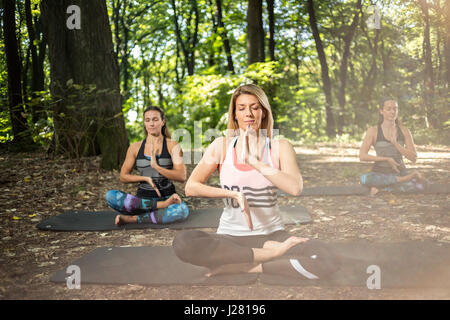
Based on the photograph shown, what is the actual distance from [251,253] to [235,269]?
0.21 metres

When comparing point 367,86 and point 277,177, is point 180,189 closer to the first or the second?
point 277,177

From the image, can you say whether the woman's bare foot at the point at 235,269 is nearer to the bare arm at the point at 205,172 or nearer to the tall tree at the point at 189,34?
the bare arm at the point at 205,172

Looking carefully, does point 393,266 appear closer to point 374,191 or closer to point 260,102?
point 260,102

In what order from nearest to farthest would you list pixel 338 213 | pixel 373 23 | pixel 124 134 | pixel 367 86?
pixel 338 213, pixel 124 134, pixel 373 23, pixel 367 86

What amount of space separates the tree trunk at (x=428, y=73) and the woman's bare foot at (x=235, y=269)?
7.41 m

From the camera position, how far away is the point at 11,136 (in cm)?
746

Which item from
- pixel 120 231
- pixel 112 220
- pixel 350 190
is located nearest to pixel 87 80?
pixel 112 220

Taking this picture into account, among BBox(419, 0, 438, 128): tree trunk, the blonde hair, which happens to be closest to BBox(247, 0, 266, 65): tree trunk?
BBox(419, 0, 438, 128): tree trunk

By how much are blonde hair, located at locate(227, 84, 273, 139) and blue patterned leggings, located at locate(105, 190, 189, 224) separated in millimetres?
1812

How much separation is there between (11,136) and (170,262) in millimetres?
6004

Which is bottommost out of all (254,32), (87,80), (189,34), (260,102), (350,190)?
(350,190)

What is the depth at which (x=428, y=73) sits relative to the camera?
8.41m

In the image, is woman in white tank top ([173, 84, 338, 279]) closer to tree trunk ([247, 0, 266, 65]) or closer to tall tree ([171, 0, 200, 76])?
tree trunk ([247, 0, 266, 65])
